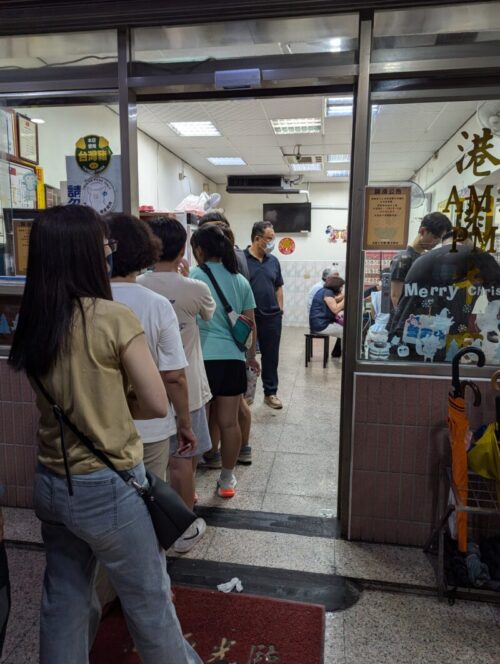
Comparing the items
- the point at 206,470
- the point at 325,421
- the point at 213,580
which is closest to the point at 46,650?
the point at 213,580

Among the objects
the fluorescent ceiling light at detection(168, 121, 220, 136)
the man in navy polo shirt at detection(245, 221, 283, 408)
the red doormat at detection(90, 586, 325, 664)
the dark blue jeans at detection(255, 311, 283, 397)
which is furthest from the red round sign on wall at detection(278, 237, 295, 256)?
the red doormat at detection(90, 586, 325, 664)

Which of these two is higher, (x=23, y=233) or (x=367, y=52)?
(x=367, y=52)

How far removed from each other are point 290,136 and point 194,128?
4.08 feet

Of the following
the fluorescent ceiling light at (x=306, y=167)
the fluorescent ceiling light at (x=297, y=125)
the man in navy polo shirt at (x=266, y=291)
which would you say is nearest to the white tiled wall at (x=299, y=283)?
the fluorescent ceiling light at (x=306, y=167)

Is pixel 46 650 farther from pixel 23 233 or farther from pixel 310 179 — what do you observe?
pixel 310 179

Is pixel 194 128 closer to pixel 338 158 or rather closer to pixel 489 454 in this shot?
pixel 338 158

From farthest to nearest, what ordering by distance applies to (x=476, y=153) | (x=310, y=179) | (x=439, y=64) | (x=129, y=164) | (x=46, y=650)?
(x=310, y=179) → (x=129, y=164) → (x=476, y=153) → (x=439, y=64) → (x=46, y=650)

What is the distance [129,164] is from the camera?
2.27m

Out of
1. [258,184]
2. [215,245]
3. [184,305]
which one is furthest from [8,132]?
[258,184]

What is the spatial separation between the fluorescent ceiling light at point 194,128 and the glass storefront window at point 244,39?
3.52 metres

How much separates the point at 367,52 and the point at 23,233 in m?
1.83

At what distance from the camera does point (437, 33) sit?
202cm

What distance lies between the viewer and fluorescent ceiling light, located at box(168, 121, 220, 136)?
5617 millimetres

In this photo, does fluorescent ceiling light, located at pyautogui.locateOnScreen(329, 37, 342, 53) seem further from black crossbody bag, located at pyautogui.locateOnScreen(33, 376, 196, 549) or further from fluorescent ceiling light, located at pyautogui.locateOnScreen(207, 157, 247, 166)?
fluorescent ceiling light, located at pyautogui.locateOnScreen(207, 157, 247, 166)
